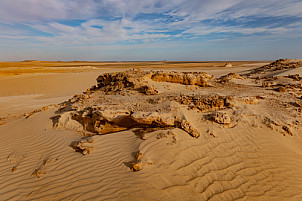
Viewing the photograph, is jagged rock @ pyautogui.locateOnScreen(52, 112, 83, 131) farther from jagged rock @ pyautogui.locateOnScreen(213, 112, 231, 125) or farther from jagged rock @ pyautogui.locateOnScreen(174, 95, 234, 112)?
jagged rock @ pyautogui.locateOnScreen(213, 112, 231, 125)

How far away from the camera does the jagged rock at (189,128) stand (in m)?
4.58

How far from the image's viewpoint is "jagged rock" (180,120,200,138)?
4584 mm

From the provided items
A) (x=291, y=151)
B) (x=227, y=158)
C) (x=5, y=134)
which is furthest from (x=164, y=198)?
(x=5, y=134)

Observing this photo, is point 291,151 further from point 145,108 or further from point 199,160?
point 145,108

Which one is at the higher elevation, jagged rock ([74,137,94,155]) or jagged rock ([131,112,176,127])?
jagged rock ([131,112,176,127])

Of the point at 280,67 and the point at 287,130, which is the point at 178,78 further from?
the point at 280,67

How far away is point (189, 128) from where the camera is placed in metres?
4.70

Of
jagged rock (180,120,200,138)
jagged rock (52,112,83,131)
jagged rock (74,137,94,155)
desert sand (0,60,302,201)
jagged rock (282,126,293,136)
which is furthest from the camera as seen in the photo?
jagged rock (52,112,83,131)

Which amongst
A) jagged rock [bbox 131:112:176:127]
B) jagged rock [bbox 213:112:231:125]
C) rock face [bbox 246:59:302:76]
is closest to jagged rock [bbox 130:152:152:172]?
jagged rock [bbox 131:112:176:127]

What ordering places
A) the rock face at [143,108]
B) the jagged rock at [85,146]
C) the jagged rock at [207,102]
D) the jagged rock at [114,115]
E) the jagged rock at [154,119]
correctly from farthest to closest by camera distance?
the jagged rock at [207,102]
the jagged rock at [114,115]
the rock face at [143,108]
the jagged rock at [154,119]
the jagged rock at [85,146]

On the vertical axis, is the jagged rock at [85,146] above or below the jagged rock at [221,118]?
below

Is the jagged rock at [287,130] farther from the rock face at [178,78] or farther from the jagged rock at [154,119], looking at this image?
the rock face at [178,78]

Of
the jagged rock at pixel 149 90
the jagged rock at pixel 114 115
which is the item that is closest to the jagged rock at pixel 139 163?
the jagged rock at pixel 114 115

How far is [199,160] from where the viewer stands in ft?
12.6
